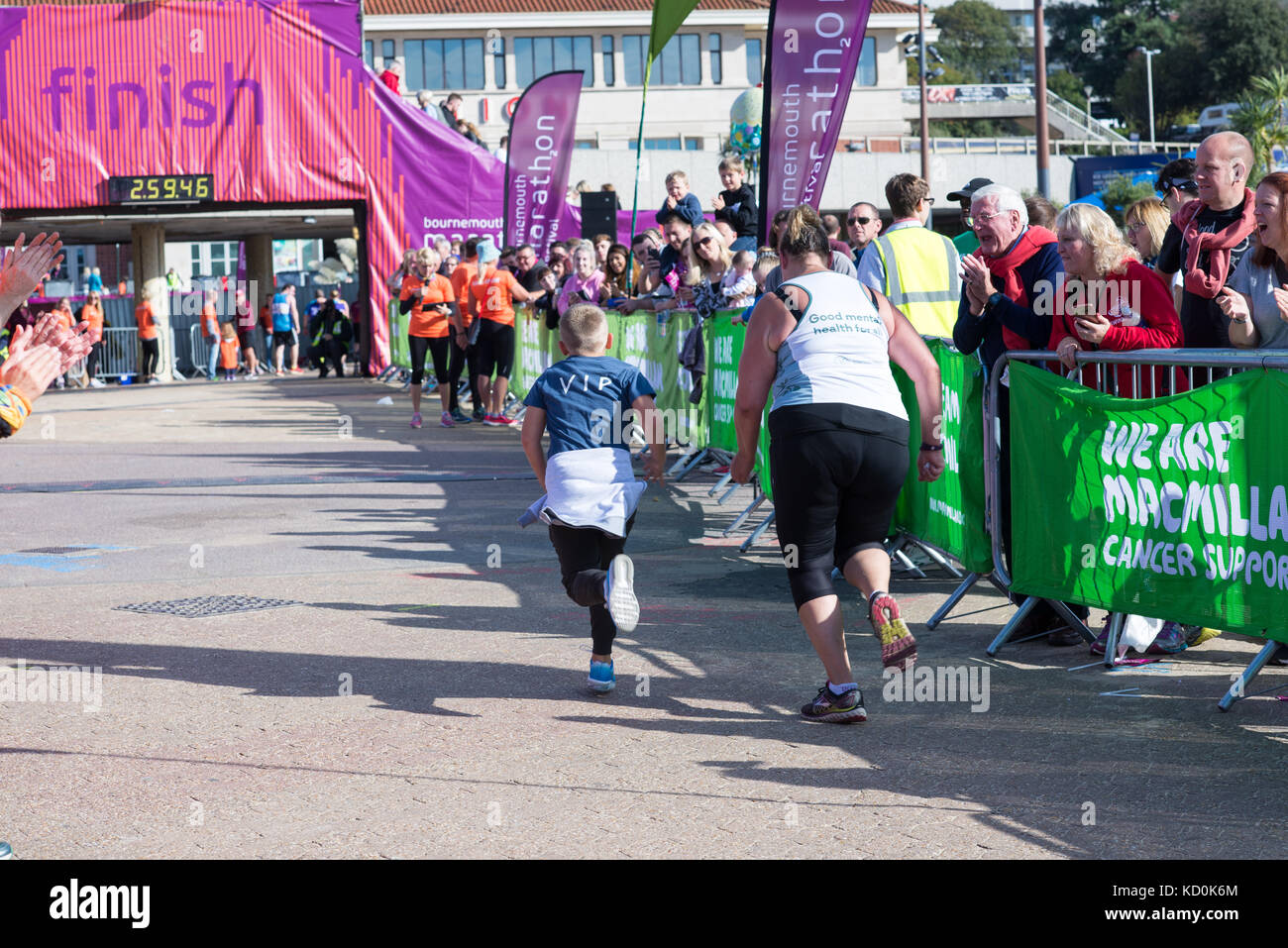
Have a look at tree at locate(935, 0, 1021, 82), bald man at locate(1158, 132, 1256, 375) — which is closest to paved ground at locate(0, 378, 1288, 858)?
bald man at locate(1158, 132, 1256, 375)

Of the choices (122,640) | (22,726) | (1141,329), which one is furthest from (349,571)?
(1141,329)

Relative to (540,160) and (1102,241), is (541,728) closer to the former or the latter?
(1102,241)

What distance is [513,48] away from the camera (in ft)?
264

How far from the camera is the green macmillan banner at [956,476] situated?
7523 mm

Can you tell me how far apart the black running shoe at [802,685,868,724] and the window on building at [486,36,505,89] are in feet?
254

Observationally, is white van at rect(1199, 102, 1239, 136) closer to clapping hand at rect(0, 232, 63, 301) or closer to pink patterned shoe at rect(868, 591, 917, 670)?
pink patterned shoe at rect(868, 591, 917, 670)

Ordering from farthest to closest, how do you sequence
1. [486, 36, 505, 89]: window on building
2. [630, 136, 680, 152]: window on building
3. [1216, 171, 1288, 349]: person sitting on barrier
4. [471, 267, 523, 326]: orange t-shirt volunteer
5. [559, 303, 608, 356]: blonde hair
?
[630, 136, 680, 152]: window on building
[486, 36, 505, 89]: window on building
[471, 267, 523, 326]: orange t-shirt volunteer
[559, 303, 608, 356]: blonde hair
[1216, 171, 1288, 349]: person sitting on barrier

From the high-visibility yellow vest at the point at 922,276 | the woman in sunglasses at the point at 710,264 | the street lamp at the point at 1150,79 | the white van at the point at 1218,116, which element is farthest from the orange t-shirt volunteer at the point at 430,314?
the street lamp at the point at 1150,79

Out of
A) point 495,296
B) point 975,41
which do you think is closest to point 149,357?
point 495,296

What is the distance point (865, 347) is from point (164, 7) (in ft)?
93.9

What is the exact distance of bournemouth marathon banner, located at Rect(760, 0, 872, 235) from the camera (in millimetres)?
10516

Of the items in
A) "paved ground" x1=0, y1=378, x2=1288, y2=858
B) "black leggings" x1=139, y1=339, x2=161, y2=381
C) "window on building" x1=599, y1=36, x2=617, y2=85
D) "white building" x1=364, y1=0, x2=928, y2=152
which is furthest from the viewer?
"window on building" x1=599, y1=36, x2=617, y2=85

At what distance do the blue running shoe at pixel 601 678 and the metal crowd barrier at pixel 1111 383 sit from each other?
172cm

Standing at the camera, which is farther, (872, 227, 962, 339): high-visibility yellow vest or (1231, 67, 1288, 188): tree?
(1231, 67, 1288, 188): tree
